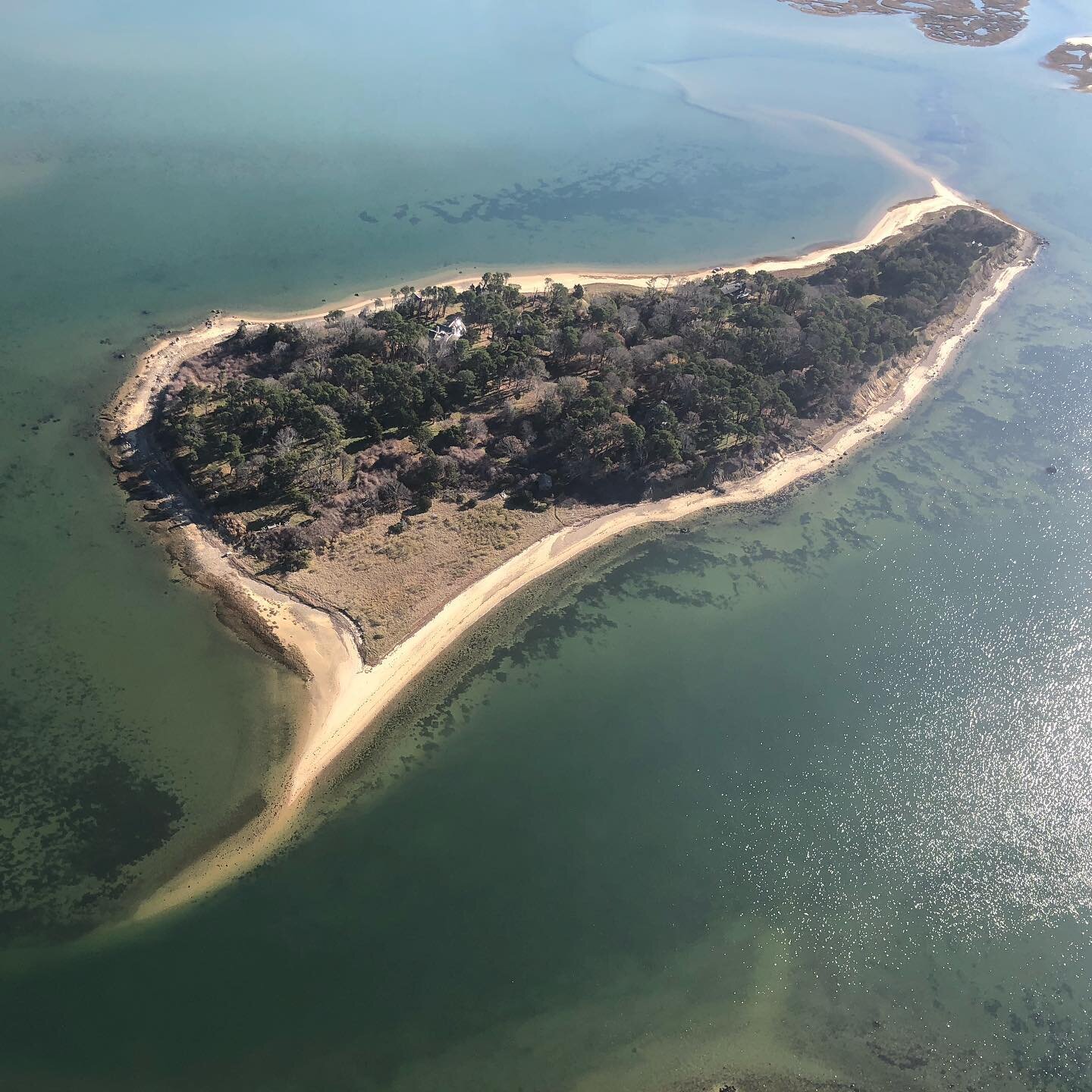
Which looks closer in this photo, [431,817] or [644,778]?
[431,817]

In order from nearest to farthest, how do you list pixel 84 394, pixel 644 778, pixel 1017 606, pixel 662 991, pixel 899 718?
pixel 662 991 → pixel 644 778 → pixel 899 718 → pixel 1017 606 → pixel 84 394

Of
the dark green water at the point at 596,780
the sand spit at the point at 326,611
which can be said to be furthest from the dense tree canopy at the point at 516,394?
the dark green water at the point at 596,780

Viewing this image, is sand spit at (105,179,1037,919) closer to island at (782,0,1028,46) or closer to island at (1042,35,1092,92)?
island at (1042,35,1092,92)

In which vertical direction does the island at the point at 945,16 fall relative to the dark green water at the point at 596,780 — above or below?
Result: above

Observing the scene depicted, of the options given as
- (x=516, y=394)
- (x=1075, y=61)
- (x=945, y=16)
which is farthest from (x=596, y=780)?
(x=945, y=16)

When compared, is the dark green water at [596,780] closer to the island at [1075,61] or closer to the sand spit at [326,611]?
the sand spit at [326,611]

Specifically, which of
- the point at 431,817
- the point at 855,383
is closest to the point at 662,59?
the point at 855,383

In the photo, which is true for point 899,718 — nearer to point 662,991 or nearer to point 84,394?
point 662,991
